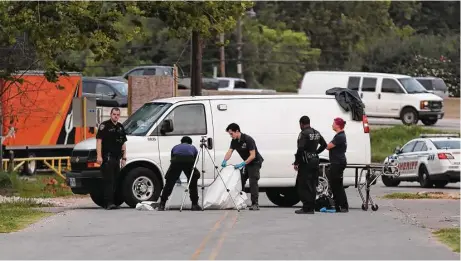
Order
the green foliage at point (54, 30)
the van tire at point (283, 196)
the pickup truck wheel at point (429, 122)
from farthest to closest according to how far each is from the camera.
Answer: the pickup truck wheel at point (429, 122)
the green foliage at point (54, 30)
the van tire at point (283, 196)

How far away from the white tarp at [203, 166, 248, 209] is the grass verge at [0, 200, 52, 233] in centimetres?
296

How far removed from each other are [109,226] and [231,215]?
292 cm

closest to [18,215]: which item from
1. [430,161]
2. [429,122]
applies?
[430,161]

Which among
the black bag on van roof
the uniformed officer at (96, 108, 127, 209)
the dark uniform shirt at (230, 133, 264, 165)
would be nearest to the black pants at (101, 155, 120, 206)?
the uniformed officer at (96, 108, 127, 209)

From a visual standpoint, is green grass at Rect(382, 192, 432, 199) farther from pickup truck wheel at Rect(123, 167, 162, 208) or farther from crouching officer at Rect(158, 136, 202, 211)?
crouching officer at Rect(158, 136, 202, 211)

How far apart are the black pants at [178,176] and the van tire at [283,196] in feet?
9.28

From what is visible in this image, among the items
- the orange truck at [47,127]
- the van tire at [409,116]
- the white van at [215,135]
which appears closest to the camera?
the white van at [215,135]

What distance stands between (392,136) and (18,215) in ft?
91.2

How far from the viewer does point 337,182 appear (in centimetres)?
2170

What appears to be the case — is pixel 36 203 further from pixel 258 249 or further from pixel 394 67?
pixel 394 67

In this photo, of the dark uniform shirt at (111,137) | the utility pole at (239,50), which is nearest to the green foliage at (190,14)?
the dark uniform shirt at (111,137)

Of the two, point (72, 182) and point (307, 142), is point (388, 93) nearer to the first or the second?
point (72, 182)

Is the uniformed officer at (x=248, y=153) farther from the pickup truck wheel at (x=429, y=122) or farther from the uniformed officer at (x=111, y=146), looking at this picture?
the pickup truck wheel at (x=429, y=122)

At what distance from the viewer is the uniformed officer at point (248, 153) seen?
21719 millimetres
